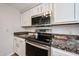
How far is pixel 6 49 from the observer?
1467 millimetres

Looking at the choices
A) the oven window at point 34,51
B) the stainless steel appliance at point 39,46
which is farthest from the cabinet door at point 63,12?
the oven window at point 34,51

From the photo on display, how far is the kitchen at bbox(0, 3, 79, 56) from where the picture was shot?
142cm

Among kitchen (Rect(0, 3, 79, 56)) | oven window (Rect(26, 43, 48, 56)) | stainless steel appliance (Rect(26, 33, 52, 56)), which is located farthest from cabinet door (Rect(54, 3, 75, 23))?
oven window (Rect(26, 43, 48, 56))

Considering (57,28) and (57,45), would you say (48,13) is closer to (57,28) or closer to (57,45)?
(57,28)

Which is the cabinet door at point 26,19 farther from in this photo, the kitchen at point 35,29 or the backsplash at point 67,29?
the backsplash at point 67,29

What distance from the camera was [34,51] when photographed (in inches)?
59.3

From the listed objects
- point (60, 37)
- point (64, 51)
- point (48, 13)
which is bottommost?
point (64, 51)

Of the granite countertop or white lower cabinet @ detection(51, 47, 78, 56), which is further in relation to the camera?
the granite countertop

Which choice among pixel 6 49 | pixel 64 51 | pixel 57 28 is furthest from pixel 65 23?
pixel 6 49

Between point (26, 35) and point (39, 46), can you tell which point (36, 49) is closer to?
point (39, 46)

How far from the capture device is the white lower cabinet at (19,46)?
1479 mm

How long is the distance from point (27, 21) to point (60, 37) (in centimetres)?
45

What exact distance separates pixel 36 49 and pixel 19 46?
204mm

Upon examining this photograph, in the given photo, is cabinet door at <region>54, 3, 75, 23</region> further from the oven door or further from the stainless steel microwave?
the oven door
